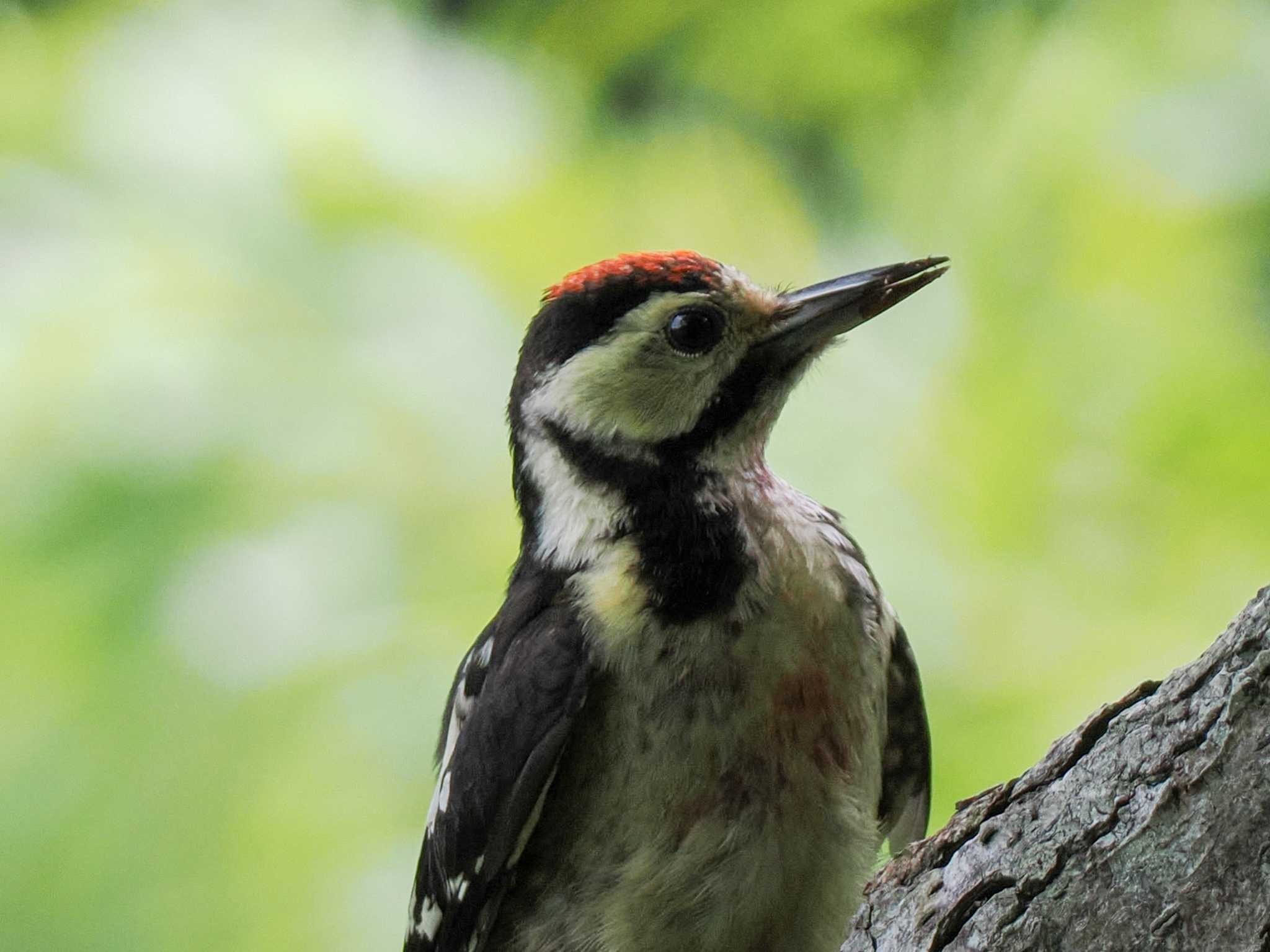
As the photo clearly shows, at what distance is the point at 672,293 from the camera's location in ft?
5.73

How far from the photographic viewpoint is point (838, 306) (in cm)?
174

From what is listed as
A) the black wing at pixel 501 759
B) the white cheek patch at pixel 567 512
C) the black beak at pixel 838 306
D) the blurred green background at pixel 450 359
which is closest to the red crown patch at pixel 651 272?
the black beak at pixel 838 306

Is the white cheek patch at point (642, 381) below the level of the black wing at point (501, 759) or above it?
above

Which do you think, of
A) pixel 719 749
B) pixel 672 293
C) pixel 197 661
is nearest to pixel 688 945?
pixel 719 749

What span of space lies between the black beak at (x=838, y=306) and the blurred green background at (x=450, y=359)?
2.30 ft

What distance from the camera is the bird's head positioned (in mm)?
1707

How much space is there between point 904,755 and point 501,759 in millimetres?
614

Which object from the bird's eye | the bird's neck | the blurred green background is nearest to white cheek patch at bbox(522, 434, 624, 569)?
the bird's neck

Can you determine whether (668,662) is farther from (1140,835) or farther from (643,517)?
(1140,835)

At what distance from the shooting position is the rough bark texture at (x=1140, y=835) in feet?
3.24

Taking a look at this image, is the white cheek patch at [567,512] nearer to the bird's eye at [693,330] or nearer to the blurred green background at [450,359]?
the bird's eye at [693,330]

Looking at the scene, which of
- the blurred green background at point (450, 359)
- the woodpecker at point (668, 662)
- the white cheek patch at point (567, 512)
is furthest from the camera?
the blurred green background at point (450, 359)

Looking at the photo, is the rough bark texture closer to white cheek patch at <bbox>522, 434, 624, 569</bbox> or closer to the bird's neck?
the bird's neck

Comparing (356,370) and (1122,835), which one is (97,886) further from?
(1122,835)
